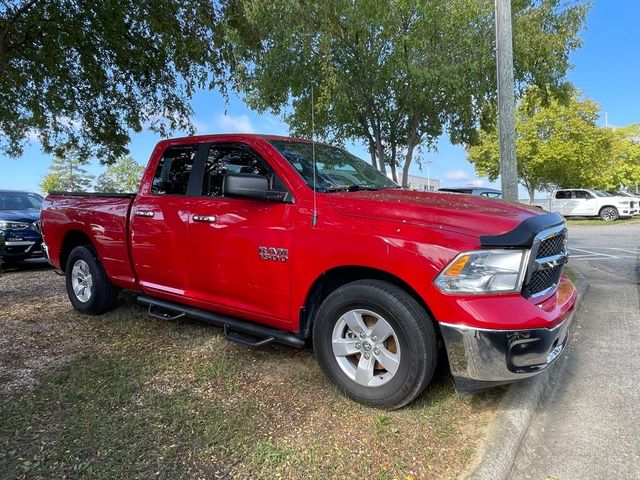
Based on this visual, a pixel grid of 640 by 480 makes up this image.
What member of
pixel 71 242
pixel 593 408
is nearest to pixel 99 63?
pixel 71 242

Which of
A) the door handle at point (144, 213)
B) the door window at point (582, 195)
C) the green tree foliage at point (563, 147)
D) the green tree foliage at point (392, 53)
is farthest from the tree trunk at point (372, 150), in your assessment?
the door window at point (582, 195)

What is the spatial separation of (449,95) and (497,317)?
8.57m

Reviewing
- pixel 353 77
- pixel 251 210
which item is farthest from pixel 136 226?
pixel 353 77

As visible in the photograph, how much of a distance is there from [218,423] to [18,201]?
9630 mm

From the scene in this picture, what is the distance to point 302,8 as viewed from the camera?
29.6 ft

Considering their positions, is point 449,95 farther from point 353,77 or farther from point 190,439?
point 190,439

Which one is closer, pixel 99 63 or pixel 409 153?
pixel 99 63

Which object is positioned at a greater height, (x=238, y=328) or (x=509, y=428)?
(x=238, y=328)

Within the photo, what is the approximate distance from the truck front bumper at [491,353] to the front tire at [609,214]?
2507 centimetres

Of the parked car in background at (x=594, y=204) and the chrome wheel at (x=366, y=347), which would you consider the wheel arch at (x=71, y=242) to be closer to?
the chrome wheel at (x=366, y=347)

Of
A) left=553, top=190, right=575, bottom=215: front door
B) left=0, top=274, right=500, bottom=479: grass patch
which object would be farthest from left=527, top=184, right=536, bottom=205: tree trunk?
left=0, top=274, right=500, bottom=479: grass patch

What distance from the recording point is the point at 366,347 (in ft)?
10.1

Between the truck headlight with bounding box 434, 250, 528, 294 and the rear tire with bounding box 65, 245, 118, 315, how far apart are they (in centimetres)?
382

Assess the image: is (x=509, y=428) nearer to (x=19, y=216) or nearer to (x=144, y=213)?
(x=144, y=213)
